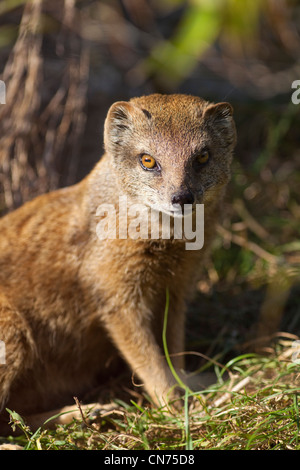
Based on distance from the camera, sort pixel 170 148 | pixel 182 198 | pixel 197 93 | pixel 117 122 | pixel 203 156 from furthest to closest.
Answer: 1. pixel 197 93
2. pixel 117 122
3. pixel 203 156
4. pixel 170 148
5. pixel 182 198

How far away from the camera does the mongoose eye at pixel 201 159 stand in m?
3.09

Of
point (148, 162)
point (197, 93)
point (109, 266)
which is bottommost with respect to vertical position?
point (109, 266)

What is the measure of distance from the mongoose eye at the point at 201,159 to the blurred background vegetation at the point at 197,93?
633 mm

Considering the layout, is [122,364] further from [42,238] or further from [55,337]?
[42,238]

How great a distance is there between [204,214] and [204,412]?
1123 millimetres

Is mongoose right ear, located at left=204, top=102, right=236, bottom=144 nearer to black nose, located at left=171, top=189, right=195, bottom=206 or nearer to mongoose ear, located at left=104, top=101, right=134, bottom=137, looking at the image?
mongoose ear, located at left=104, top=101, right=134, bottom=137

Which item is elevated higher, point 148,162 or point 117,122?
point 117,122

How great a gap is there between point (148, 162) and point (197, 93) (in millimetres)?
3216

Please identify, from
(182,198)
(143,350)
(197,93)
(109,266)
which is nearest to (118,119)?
(182,198)

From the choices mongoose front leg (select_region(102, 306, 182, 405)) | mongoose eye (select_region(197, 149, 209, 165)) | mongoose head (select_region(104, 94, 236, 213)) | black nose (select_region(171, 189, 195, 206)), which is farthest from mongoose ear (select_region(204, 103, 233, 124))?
mongoose front leg (select_region(102, 306, 182, 405))

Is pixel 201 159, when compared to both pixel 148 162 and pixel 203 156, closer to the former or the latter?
pixel 203 156

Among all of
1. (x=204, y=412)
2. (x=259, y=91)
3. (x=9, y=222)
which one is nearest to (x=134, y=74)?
(x=259, y=91)

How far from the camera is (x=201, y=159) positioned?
3111 millimetres

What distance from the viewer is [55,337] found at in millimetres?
3523
